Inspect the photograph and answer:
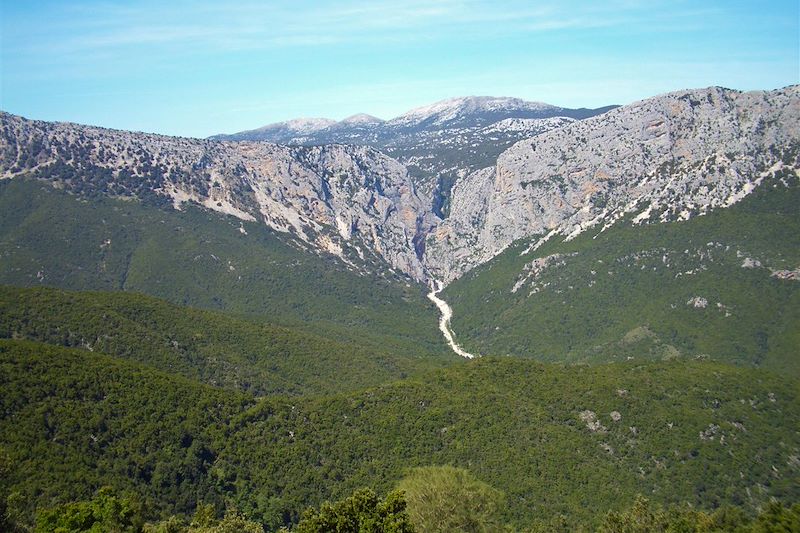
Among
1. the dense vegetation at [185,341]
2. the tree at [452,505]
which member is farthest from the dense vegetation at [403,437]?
the dense vegetation at [185,341]

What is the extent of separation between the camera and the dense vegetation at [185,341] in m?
150

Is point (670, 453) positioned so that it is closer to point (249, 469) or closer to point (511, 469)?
point (511, 469)

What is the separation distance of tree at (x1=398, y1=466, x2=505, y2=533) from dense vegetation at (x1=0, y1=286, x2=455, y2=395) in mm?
81541

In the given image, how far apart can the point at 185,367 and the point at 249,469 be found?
55.5 meters

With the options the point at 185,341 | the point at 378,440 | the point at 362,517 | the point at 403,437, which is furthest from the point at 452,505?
the point at 185,341

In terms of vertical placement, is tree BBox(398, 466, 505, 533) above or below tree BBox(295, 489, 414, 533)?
below

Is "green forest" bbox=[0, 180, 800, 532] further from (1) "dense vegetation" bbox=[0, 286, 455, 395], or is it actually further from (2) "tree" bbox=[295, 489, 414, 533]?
(2) "tree" bbox=[295, 489, 414, 533]

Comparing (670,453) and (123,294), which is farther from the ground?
(123,294)

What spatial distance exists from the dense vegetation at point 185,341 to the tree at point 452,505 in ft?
268

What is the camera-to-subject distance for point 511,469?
118 meters

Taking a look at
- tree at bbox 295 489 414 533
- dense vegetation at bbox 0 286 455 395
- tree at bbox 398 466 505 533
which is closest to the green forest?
tree at bbox 398 466 505 533

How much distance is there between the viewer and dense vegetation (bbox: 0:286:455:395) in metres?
150

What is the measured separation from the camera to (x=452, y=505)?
79.2m

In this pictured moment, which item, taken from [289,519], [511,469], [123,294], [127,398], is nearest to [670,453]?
[511,469]
